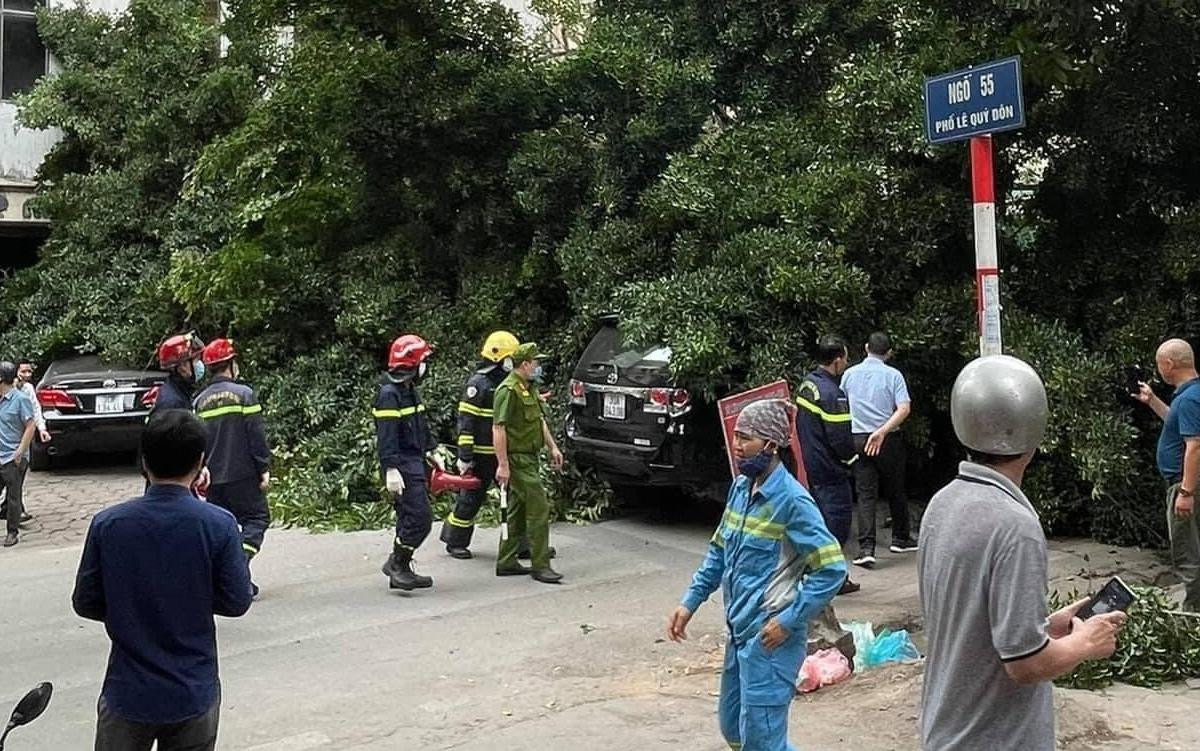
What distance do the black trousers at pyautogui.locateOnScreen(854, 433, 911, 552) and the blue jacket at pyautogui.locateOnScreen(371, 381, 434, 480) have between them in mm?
3319

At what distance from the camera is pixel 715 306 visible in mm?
10336

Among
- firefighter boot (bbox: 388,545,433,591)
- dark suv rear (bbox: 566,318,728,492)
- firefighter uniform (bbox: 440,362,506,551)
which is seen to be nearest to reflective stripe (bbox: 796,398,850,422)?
dark suv rear (bbox: 566,318,728,492)

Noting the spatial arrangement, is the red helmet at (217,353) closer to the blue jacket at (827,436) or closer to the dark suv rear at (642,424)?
the dark suv rear at (642,424)

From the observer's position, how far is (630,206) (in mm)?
12414

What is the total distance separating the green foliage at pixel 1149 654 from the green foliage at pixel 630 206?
2448mm

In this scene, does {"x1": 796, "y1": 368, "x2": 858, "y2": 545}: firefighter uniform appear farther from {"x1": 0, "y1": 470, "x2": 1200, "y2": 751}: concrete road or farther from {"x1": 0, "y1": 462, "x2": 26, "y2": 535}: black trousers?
{"x1": 0, "y1": 462, "x2": 26, "y2": 535}: black trousers

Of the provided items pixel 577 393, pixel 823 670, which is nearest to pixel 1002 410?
pixel 823 670

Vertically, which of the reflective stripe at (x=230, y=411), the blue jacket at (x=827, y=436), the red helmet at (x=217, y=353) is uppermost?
the red helmet at (x=217, y=353)

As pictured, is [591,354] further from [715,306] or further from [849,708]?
[849,708]

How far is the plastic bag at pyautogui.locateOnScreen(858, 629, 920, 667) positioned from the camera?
673 centimetres

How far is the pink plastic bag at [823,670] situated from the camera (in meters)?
6.42

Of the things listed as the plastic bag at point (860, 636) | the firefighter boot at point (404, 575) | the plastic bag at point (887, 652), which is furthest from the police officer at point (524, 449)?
the plastic bag at point (887, 652)

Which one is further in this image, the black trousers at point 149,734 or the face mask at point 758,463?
the face mask at point 758,463

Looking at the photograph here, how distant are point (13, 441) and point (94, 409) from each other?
3541 millimetres
